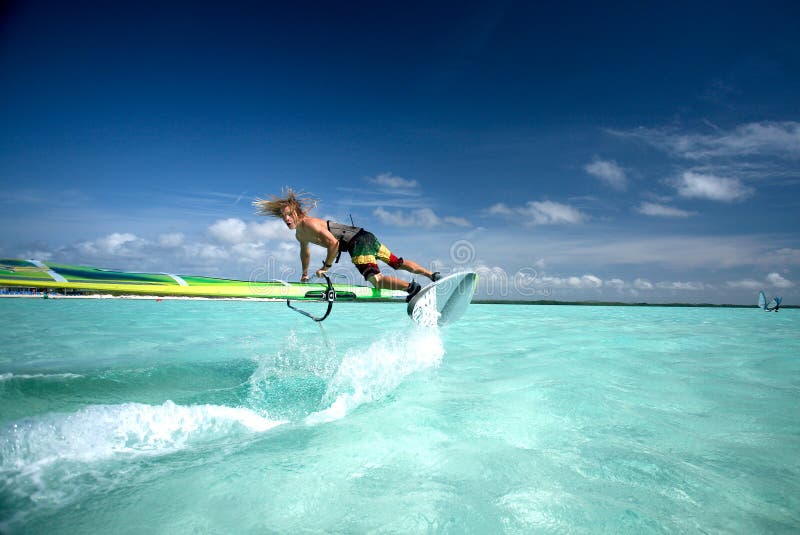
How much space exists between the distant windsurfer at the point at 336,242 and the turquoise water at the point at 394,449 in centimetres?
184

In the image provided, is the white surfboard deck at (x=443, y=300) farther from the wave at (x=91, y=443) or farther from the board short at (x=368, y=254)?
the wave at (x=91, y=443)

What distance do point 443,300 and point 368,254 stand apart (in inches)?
87.9

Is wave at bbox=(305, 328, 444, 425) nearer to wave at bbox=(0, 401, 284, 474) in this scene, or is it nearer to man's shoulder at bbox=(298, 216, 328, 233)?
wave at bbox=(0, 401, 284, 474)

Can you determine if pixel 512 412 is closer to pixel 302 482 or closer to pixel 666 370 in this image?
pixel 302 482

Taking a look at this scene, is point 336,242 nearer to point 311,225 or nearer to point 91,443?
point 311,225

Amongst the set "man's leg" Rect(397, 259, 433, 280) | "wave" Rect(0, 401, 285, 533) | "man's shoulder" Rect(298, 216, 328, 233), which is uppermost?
"man's shoulder" Rect(298, 216, 328, 233)

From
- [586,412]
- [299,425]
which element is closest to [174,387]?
[299,425]

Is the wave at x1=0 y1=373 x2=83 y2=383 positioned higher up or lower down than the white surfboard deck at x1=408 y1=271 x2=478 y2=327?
lower down

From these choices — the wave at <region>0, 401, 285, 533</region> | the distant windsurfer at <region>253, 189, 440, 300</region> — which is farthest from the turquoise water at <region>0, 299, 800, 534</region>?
the distant windsurfer at <region>253, 189, 440, 300</region>

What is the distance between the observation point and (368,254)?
7.50 metres

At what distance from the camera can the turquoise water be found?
2400 millimetres

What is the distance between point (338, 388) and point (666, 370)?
5642 millimetres

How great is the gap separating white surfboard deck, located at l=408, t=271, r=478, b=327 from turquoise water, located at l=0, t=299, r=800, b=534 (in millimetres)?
1913

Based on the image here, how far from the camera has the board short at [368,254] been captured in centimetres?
741
